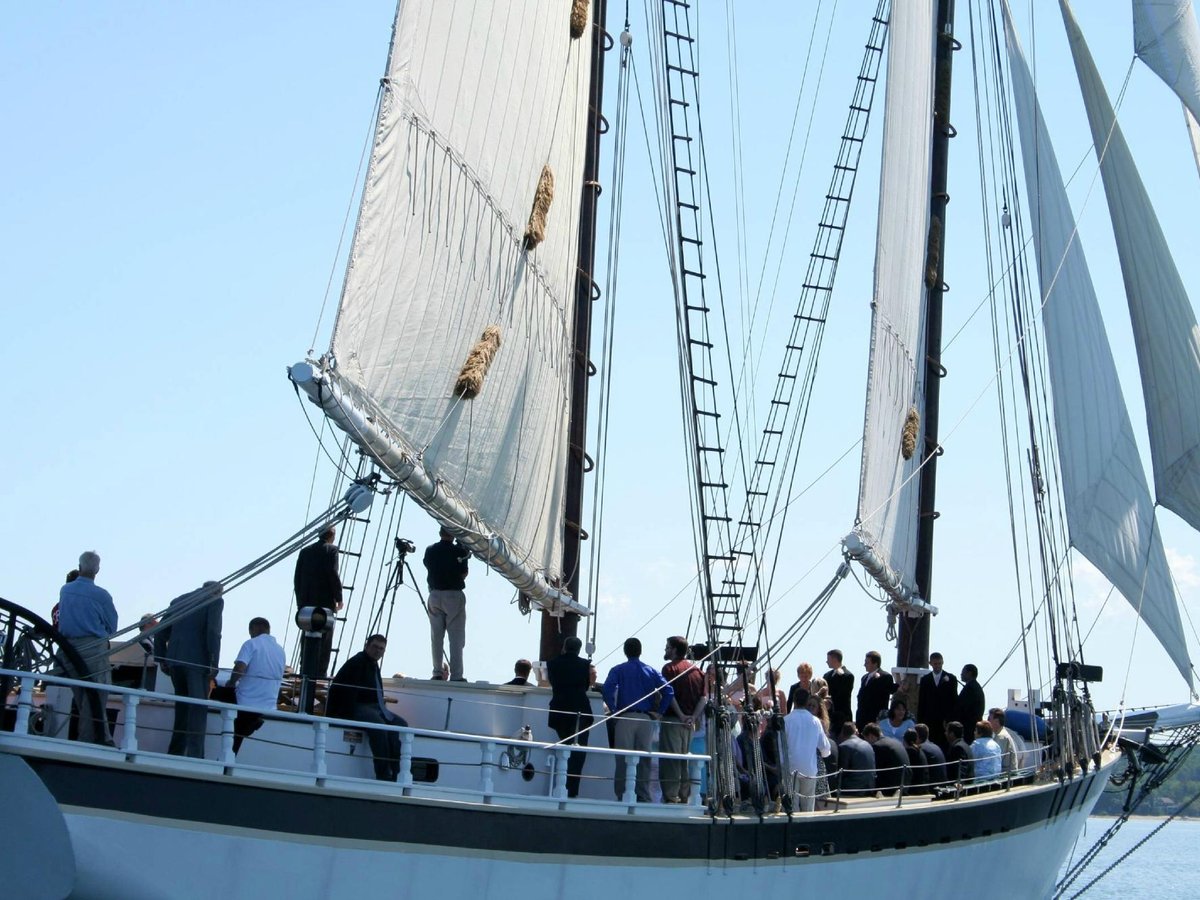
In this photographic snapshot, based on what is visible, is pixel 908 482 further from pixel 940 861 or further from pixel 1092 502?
pixel 940 861

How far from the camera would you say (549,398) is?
19078 mm

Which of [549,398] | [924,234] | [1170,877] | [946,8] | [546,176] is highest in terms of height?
[946,8]

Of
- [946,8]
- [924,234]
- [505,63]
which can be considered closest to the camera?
[505,63]

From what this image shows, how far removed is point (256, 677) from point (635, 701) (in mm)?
3772

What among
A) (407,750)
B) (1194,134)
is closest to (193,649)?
(407,750)

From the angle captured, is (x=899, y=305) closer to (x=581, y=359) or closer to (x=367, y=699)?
(x=581, y=359)

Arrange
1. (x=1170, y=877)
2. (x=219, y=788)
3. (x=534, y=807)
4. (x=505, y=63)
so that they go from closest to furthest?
(x=219, y=788) < (x=534, y=807) < (x=505, y=63) < (x=1170, y=877)

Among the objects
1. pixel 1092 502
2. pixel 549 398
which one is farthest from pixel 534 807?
pixel 1092 502

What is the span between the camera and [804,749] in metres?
17.2

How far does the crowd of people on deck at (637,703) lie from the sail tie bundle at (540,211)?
3.27 metres

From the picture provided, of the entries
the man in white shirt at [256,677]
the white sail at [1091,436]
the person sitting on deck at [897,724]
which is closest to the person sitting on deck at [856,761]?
the person sitting on deck at [897,724]

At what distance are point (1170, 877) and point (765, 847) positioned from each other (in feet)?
280

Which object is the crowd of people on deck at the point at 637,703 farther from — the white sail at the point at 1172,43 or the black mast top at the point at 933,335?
the white sail at the point at 1172,43

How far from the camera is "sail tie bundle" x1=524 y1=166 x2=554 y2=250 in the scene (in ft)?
60.2
